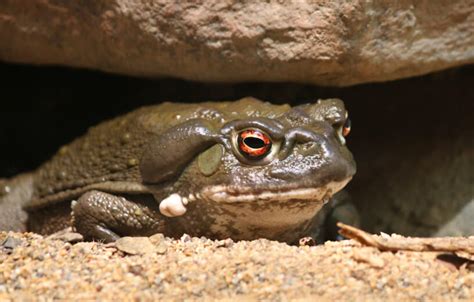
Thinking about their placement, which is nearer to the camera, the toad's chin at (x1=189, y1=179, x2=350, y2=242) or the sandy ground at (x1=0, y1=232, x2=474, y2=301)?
the sandy ground at (x1=0, y1=232, x2=474, y2=301)

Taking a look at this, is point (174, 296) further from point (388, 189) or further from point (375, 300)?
point (388, 189)

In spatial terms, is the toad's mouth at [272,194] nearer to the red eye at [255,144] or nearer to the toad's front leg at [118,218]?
the red eye at [255,144]

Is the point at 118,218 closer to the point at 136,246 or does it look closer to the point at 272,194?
the point at 136,246

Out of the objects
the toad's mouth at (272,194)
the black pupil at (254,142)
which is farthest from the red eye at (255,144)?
the toad's mouth at (272,194)

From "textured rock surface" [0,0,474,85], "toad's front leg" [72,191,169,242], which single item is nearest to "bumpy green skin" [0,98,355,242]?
"toad's front leg" [72,191,169,242]

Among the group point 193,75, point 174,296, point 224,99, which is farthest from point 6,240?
point 224,99

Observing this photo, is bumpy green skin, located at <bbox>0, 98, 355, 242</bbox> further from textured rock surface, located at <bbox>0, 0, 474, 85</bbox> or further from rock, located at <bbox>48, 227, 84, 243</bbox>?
textured rock surface, located at <bbox>0, 0, 474, 85</bbox>
